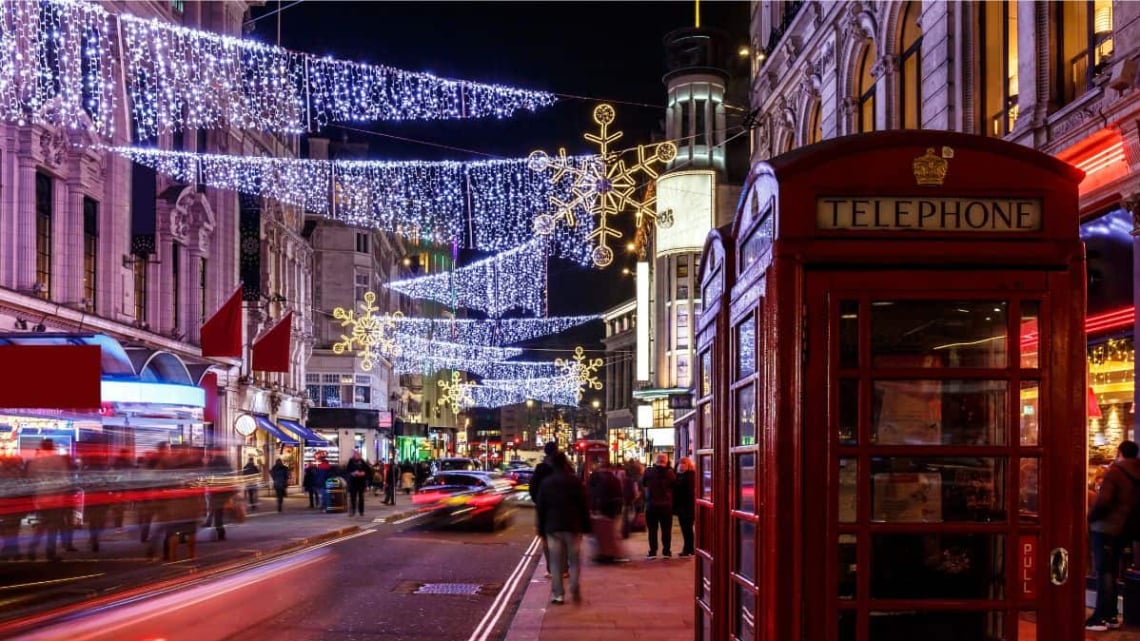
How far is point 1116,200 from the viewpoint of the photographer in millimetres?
14453

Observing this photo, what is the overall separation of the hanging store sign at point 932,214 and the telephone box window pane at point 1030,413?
723mm

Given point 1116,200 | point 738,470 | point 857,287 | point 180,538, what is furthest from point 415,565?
point 857,287

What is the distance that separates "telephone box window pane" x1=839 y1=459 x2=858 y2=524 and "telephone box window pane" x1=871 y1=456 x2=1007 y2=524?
8 centimetres

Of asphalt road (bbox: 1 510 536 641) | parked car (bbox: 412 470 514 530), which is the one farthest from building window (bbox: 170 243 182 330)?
asphalt road (bbox: 1 510 536 641)

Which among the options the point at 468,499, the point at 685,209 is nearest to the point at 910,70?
the point at 468,499

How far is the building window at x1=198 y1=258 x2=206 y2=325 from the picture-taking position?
4319 cm

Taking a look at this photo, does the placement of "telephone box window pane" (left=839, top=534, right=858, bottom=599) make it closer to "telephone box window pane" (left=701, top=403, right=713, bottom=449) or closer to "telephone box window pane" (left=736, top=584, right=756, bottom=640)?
"telephone box window pane" (left=736, top=584, right=756, bottom=640)

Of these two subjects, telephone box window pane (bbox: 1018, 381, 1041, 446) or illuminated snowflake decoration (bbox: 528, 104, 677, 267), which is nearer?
telephone box window pane (bbox: 1018, 381, 1041, 446)

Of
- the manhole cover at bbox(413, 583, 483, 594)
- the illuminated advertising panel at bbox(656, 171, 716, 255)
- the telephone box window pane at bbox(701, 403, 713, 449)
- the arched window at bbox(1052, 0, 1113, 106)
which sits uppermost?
the illuminated advertising panel at bbox(656, 171, 716, 255)

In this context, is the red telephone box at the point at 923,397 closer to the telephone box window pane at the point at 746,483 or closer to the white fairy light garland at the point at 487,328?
the telephone box window pane at the point at 746,483

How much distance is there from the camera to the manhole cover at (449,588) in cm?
1578

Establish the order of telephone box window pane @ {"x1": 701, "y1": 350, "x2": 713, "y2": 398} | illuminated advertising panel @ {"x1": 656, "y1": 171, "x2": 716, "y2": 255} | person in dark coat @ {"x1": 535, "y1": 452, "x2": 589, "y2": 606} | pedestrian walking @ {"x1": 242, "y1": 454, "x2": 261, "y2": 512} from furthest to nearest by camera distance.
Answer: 1. illuminated advertising panel @ {"x1": 656, "y1": 171, "x2": 716, "y2": 255}
2. pedestrian walking @ {"x1": 242, "y1": 454, "x2": 261, "y2": 512}
3. person in dark coat @ {"x1": 535, "y1": 452, "x2": 589, "y2": 606}
4. telephone box window pane @ {"x1": 701, "y1": 350, "x2": 713, "y2": 398}

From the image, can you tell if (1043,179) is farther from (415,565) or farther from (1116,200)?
(415,565)

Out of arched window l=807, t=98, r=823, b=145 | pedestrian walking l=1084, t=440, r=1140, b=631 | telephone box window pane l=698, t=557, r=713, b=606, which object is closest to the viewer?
telephone box window pane l=698, t=557, r=713, b=606
